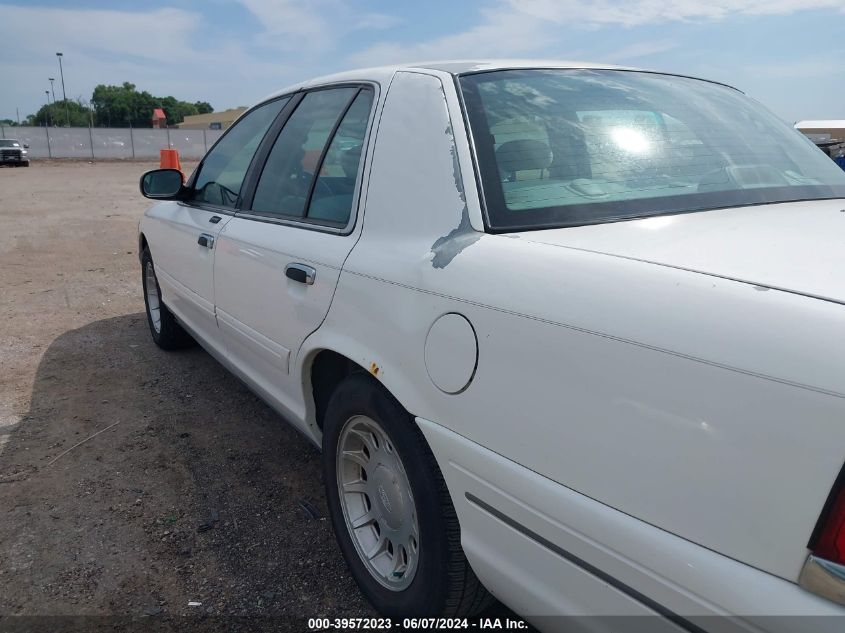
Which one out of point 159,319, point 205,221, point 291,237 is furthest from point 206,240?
point 159,319

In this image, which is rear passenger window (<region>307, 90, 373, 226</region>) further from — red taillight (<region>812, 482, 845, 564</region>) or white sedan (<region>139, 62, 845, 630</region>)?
red taillight (<region>812, 482, 845, 564</region>)

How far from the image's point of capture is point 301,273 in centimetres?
247

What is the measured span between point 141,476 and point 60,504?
366mm

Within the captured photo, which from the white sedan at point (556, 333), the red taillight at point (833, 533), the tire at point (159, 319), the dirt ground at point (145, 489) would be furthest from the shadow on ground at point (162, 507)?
the red taillight at point (833, 533)

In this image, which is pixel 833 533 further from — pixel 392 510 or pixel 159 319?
pixel 159 319

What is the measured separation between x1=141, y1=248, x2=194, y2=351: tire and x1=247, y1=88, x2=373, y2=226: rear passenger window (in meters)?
2.06

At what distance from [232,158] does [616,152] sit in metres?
2.25

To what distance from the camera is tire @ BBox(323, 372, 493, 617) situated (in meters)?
1.93

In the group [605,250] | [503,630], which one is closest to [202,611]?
[503,630]

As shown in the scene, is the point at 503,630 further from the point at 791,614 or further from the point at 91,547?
the point at 91,547

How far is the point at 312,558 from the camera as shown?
2.70m

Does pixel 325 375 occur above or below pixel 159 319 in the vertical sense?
above

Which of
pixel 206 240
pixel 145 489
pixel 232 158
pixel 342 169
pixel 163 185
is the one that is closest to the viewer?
pixel 342 169

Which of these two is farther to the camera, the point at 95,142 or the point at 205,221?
the point at 95,142
